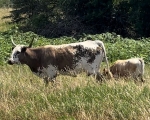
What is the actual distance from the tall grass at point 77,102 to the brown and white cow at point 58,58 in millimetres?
2001

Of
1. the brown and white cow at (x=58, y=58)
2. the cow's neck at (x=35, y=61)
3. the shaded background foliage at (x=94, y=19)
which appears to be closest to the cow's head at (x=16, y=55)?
the brown and white cow at (x=58, y=58)

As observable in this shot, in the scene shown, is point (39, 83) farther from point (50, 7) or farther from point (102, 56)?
point (50, 7)

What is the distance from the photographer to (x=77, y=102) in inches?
267

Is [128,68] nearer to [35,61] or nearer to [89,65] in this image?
[89,65]

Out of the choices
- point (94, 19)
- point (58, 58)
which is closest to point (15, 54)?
point (58, 58)

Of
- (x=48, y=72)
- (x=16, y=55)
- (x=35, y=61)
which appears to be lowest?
(x=48, y=72)

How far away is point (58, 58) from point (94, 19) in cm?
1886

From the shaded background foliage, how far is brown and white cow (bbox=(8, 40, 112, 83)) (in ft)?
52.3

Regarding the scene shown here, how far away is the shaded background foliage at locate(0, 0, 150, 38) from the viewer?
2618 cm

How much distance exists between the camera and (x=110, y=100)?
22.0ft

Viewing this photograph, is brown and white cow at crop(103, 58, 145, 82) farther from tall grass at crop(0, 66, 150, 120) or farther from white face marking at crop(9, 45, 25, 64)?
tall grass at crop(0, 66, 150, 120)

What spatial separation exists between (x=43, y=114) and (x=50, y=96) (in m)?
0.70

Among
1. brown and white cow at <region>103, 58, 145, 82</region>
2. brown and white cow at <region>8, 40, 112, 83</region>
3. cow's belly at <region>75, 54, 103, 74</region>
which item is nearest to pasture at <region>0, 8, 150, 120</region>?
brown and white cow at <region>8, 40, 112, 83</region>

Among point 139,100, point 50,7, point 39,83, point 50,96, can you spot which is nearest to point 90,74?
point 39,83
